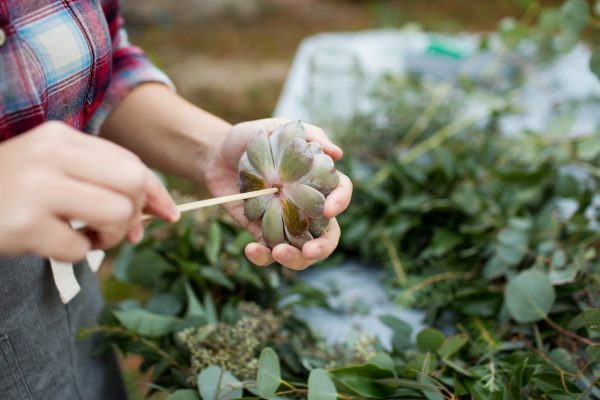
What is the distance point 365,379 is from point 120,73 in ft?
1.78

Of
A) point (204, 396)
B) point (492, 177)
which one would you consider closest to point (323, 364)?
point (204, 396)

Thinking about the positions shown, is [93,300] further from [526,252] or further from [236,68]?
[236,68]

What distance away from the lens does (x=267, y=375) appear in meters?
0.61

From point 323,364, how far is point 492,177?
559 millimetres

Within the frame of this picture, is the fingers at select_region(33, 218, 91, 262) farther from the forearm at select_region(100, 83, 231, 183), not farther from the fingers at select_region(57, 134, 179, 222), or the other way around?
the forearm at select_region(100, 83, 231, 183)

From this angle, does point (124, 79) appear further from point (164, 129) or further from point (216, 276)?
point (216, 276)

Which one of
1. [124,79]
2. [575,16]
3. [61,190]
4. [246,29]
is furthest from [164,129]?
[246,29]

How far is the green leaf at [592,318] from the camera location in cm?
60

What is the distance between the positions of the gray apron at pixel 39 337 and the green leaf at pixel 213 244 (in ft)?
0.62

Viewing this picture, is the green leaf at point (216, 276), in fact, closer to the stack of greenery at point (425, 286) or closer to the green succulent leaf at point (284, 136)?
the stack of greenery at point (425, 286)

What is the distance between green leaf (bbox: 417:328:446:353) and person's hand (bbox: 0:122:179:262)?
441 millimetres

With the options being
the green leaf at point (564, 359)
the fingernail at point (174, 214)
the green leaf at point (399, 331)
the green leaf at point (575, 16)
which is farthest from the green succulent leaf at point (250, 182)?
the green leaf at point (575, 16)

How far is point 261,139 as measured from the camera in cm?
59

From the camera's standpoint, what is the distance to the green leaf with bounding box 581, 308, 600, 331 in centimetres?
60
